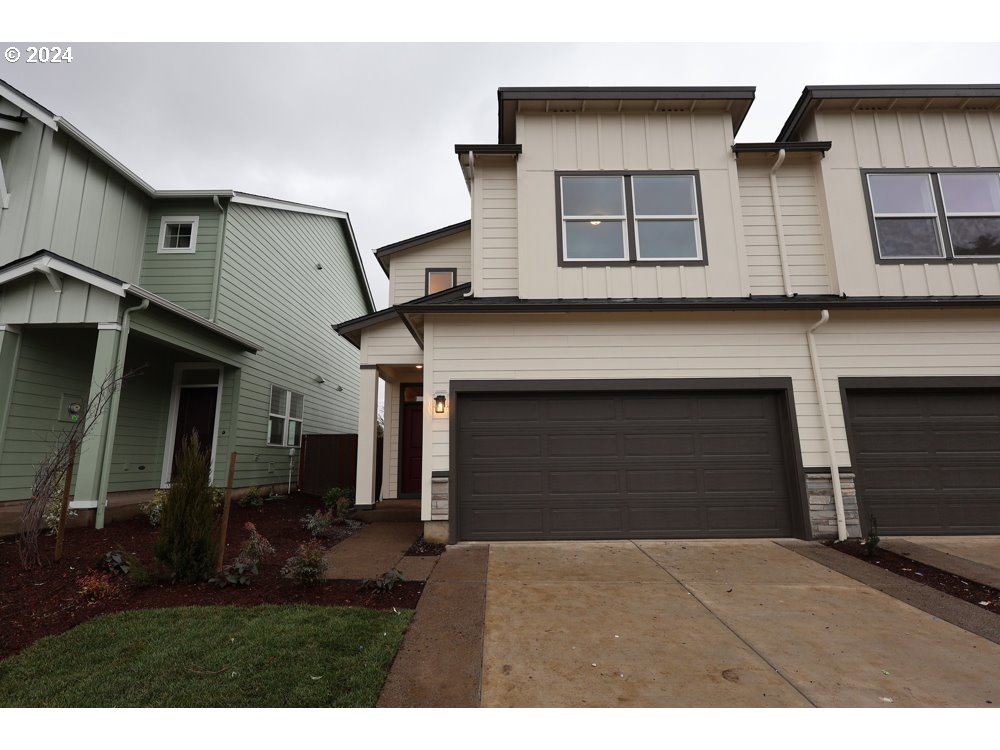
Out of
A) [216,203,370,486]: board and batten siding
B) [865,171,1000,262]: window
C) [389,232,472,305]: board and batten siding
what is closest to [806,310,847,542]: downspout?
[865,171,1000,262]: window

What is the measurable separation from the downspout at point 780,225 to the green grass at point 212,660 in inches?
278

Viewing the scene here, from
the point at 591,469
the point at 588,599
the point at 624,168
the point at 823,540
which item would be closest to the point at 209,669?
the point at 588,599

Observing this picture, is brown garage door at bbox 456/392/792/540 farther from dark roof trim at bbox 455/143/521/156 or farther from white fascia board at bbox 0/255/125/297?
white fascia board at bbox 0/255/125/297

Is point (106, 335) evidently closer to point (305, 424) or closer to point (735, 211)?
point (305, 424)

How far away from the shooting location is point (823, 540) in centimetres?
636

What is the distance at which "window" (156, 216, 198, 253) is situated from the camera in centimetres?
1023

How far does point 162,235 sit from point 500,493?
9515mm

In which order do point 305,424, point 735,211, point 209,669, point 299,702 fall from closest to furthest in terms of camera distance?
point 299,702 < point 209,669 < point 735,211 < point 305,424

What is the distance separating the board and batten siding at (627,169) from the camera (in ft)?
23.3

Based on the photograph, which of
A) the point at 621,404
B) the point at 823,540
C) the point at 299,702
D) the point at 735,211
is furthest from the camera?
the point at 735,211

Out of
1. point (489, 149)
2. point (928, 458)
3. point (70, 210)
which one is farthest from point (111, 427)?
point (928, 458)

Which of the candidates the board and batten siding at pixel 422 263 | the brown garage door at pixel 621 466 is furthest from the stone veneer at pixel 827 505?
the board and batten siding at pixel 422 263

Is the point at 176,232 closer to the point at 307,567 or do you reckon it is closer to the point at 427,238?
the point at 427,238

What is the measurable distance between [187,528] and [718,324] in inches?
276
